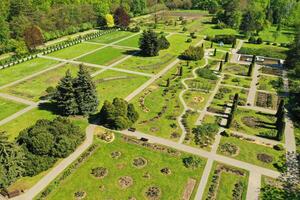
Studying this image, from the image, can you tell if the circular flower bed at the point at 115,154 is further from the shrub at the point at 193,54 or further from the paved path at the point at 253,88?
the shrub at the point at 193,54

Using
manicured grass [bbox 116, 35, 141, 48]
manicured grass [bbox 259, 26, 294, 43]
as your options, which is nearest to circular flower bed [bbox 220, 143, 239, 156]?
manicured grass [bbox 116, 35, 141, 48]

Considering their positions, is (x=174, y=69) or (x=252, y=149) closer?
(x=252, y=149)

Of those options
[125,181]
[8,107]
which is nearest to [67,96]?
[8,107]

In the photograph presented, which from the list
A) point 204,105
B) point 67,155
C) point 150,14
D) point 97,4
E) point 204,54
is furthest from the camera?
point 150,14

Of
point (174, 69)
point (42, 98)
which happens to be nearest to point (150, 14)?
point (174, 69)

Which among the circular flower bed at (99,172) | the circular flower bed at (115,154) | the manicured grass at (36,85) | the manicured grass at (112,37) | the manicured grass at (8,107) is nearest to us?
the circular flower bed at (99,172)

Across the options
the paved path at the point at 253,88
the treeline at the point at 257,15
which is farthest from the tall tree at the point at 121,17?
the paved path at the point at 253,88

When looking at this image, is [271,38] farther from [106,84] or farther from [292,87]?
[106,84]
